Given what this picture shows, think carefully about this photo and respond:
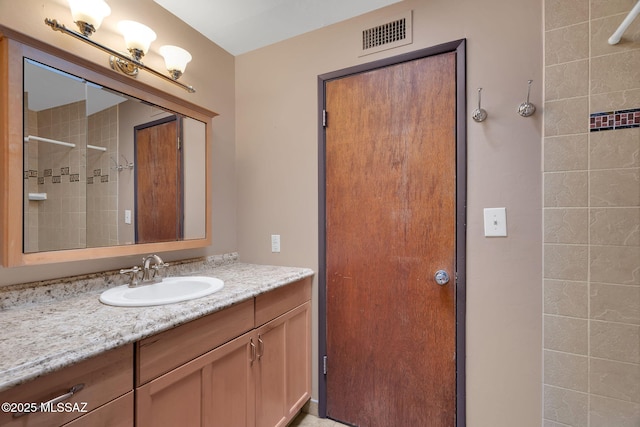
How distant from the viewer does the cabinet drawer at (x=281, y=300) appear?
4.50ft

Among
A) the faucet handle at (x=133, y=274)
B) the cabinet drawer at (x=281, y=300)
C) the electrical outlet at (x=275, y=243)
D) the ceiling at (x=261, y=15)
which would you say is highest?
the ceiling at (x=261, y=15)

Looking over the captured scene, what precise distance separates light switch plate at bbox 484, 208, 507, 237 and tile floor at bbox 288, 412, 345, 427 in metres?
1.43

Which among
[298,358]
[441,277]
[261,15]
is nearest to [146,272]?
[298,358]

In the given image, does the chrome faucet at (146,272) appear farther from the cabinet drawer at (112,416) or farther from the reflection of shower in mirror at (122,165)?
the cabinet drawer at (112,416)

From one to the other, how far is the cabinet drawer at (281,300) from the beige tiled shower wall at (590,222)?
1.22 meters

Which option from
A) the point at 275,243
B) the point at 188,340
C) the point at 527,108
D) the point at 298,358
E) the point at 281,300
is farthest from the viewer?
the point at 275,243

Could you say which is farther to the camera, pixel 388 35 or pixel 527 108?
pixel 388 35

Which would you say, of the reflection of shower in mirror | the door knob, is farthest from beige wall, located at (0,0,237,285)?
the door knob

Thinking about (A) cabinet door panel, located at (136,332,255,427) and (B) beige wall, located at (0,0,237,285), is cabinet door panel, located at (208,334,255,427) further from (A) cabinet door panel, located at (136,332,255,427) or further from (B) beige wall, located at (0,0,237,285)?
(B) beige wall, located at (0,0,237,285)

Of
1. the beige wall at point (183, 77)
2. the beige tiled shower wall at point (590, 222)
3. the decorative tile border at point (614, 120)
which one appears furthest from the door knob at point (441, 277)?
the beige wall at point (183, 77)

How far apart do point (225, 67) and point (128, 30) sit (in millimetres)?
753

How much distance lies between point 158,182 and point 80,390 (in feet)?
3.55

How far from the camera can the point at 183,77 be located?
1.74 metres

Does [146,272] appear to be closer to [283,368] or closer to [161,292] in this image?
[161,292]
